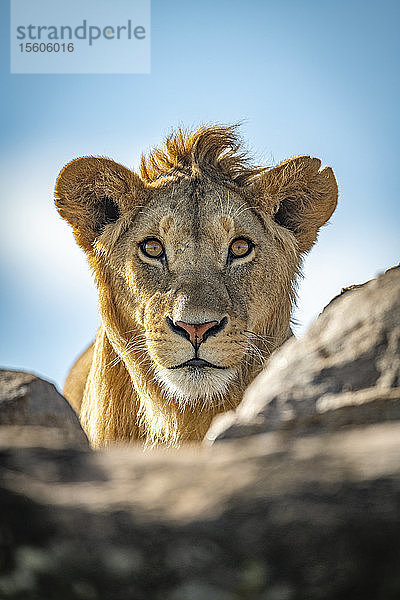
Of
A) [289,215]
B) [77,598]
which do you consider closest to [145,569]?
[77,598]

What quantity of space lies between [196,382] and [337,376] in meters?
2.03

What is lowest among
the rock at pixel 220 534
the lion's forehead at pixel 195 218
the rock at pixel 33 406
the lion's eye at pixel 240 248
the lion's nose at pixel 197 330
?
the rock at pixel 220 534

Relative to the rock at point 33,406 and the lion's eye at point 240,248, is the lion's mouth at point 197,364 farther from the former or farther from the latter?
the rock at point 33,406

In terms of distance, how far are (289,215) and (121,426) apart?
5.80 feet

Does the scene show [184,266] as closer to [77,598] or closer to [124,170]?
[124,170]

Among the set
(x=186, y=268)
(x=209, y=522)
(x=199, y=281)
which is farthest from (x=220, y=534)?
(x=186, y=268)

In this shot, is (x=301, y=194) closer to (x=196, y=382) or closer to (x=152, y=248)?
(x=152, y=248)

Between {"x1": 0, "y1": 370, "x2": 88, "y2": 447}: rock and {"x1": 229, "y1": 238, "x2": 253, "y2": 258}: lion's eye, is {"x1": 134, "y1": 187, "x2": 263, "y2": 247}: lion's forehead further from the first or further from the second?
{"x1": 0, "y1": 370, "x2": 88, "y2": 447}: rock

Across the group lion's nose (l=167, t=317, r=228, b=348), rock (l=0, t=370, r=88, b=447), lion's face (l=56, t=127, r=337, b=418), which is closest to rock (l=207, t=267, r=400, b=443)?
rock (l=0, t=370, r=88, b=447)

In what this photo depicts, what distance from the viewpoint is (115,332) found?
485cm

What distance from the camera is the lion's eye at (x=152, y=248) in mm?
4530

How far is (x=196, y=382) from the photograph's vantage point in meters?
4.09

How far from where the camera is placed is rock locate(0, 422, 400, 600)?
1.49 m

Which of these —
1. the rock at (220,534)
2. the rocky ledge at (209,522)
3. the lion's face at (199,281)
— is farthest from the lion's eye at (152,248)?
the rock at (220,534)
